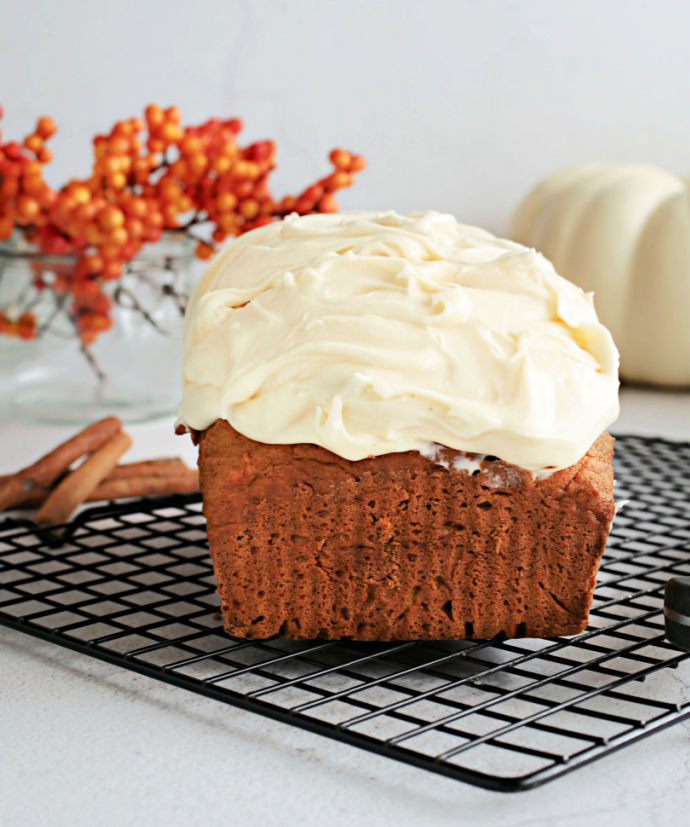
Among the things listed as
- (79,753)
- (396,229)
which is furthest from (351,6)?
(79,753)

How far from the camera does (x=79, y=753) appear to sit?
40.1 inches

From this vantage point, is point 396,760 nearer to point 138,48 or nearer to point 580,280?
point 580,280

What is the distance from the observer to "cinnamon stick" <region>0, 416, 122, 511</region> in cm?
168

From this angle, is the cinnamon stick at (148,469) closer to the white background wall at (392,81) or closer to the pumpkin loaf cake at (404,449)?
the pumpkin loaf cake at (404,449)

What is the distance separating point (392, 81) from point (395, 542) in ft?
6.39

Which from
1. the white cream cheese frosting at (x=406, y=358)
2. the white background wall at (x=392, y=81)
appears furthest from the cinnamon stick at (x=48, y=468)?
the white background wall at (x=392, y=81)

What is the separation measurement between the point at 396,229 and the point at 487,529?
378 mm

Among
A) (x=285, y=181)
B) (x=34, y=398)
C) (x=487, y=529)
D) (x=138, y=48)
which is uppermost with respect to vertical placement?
(x=138, y=48)

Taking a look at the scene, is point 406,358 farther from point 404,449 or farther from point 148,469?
point 148,469

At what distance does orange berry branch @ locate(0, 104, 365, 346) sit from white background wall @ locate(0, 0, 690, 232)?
80 cm

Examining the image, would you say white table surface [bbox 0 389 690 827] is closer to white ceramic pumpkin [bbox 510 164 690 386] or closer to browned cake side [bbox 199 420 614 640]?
browned cake side [bbox 199 420 614 640]

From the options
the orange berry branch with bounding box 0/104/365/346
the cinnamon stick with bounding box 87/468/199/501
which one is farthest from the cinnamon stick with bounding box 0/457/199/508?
the orange berry branch with bounding box 0/104/365/346

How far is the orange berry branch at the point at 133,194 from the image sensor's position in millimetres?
1890

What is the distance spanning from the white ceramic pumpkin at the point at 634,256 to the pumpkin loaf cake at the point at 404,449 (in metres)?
1.29
